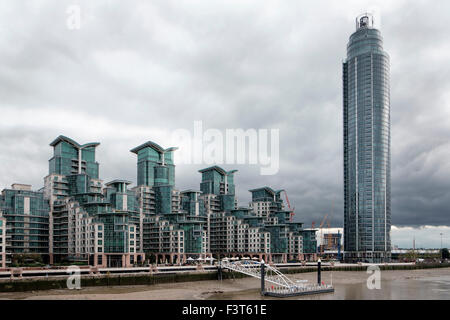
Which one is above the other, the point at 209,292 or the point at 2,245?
the point at 2,245

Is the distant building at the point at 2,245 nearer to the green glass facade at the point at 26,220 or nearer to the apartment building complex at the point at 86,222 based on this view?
the apartment building complex at the point at 86,222

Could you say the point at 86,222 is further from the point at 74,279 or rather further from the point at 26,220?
the point at 74,279

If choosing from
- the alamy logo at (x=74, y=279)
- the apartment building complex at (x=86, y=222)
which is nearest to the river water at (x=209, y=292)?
the alamy logo at (x=74, y=279)

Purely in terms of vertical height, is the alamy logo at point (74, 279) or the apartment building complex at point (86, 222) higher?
the apartment building complex at point (86, 222)

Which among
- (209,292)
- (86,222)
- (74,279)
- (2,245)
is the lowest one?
(209,292)

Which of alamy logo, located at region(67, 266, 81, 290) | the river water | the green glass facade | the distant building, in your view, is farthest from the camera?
the green glass facade

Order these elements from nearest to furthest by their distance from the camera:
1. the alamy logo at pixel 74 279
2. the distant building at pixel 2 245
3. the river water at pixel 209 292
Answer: the river water at pixel 209 292
the alamy logo at pixel 74 279
the distant building at pixel 2 245

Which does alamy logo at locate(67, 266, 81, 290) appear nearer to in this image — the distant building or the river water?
the river water

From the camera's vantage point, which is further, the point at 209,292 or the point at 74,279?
the point at 74,279

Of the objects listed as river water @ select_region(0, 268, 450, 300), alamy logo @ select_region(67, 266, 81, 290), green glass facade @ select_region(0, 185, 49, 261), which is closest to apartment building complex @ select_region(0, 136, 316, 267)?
green glass facade @ select_region(0, 185, 49, 261)

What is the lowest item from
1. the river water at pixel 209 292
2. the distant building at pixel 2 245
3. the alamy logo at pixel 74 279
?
the river water at pixel 209 292

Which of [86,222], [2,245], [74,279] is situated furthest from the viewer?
[86,222]

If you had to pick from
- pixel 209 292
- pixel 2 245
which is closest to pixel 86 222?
pixel 2 245

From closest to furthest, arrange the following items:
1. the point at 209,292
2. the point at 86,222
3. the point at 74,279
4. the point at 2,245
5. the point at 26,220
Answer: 1. the point at 209,292
2. the point at 74,279
3. the point at 2,245
4. the point at 86,222
5. the point at 26,220
